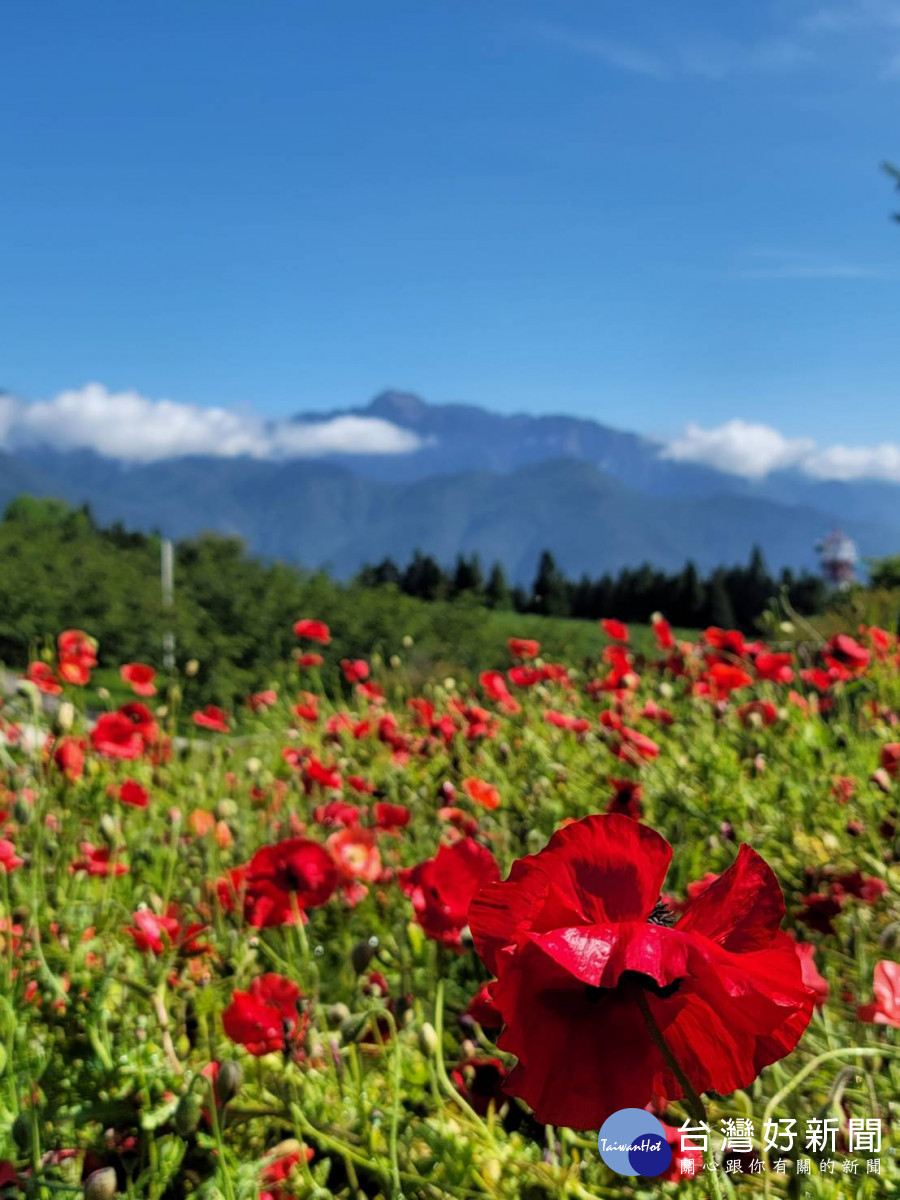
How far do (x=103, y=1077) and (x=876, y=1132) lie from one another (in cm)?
96

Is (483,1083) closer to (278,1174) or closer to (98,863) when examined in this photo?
(278,1174)

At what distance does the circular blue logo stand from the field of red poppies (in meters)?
0.02

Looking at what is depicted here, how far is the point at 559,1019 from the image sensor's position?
2.19ft

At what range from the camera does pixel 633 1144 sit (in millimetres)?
769

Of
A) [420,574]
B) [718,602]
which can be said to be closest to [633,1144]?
[420,574]

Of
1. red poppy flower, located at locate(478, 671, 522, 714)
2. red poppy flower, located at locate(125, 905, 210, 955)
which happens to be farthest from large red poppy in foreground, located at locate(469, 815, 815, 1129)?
red poppy flower, located at locate(478, 671, 522, 714)

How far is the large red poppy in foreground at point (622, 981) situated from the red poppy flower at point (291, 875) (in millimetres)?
850

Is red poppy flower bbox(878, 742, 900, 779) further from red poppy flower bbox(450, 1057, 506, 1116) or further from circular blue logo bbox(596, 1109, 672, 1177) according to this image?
circular blue logo bbox(596, 1109, 672, 1177)

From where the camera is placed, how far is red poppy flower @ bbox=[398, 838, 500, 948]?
140 cm

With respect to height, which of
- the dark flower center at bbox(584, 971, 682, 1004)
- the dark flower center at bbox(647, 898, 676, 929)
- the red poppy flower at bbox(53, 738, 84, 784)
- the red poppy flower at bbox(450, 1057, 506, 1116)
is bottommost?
the red poppy flower at bbox(450, 1057, 506, 1116)

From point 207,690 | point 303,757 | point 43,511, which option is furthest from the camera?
point 43,511

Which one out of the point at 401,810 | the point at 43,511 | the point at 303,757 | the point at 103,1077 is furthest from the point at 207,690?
the point at 43,511

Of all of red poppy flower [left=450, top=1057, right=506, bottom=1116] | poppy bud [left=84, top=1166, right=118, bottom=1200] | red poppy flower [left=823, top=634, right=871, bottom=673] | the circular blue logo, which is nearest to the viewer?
the circular blue logo

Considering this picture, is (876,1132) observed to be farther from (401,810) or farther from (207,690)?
(207,690)
